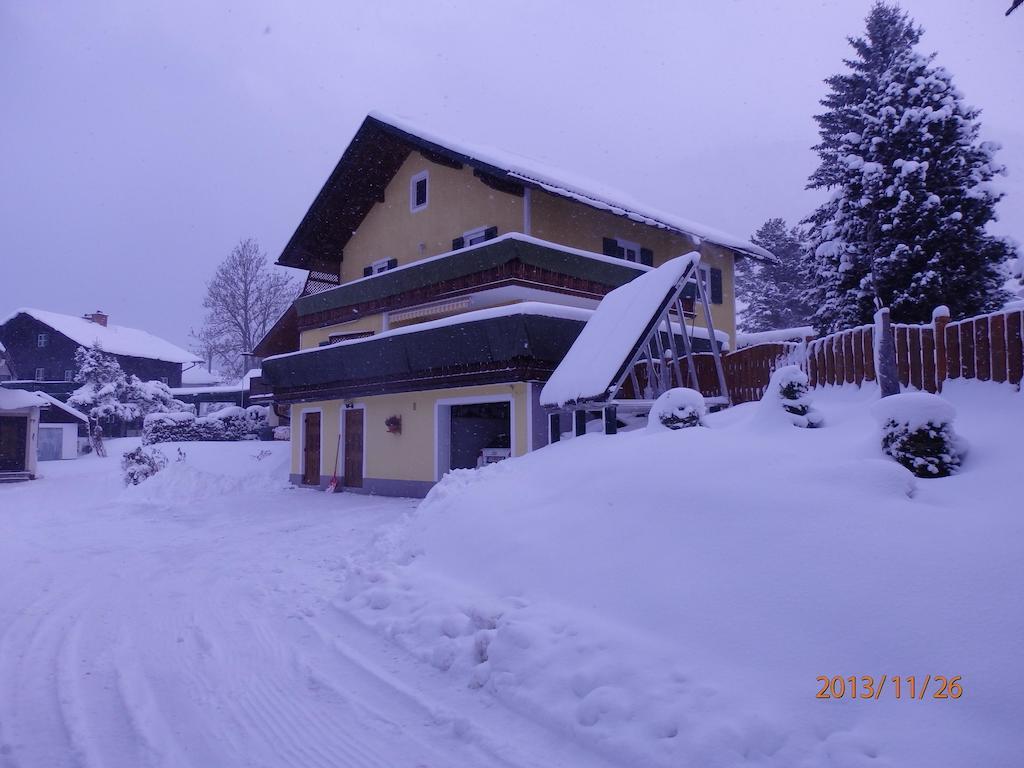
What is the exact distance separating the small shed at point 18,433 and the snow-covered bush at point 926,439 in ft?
103

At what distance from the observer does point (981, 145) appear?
17.7 meters

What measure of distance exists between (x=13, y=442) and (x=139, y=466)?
36.7 feet

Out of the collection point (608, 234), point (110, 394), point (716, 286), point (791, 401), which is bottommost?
point (791, 401)

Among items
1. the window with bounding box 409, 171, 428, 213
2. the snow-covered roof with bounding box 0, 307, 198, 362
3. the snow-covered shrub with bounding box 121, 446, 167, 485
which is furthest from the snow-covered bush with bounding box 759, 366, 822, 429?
the snow-covered roof with bounding box 0, 307, 198, 362

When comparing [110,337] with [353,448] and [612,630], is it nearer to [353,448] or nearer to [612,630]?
[353,448]

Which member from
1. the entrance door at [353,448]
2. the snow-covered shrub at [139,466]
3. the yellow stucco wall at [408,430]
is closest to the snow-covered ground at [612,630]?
the yellow stucco wall at [408,430]

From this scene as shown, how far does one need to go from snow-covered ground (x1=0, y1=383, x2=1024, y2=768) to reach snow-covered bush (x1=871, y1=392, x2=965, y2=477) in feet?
0.63

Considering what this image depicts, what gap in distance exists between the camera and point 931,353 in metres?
7.65

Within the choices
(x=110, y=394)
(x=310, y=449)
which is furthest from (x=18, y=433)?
(x=310, y=449)

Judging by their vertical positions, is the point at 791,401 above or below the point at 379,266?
below

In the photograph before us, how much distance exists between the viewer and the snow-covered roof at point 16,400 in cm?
2658

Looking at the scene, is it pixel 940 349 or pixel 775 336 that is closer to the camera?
pixel 940 349

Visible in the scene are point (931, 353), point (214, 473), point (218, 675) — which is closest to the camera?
point (218, 675)

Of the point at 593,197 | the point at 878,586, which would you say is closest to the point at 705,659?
the point at 878,586
